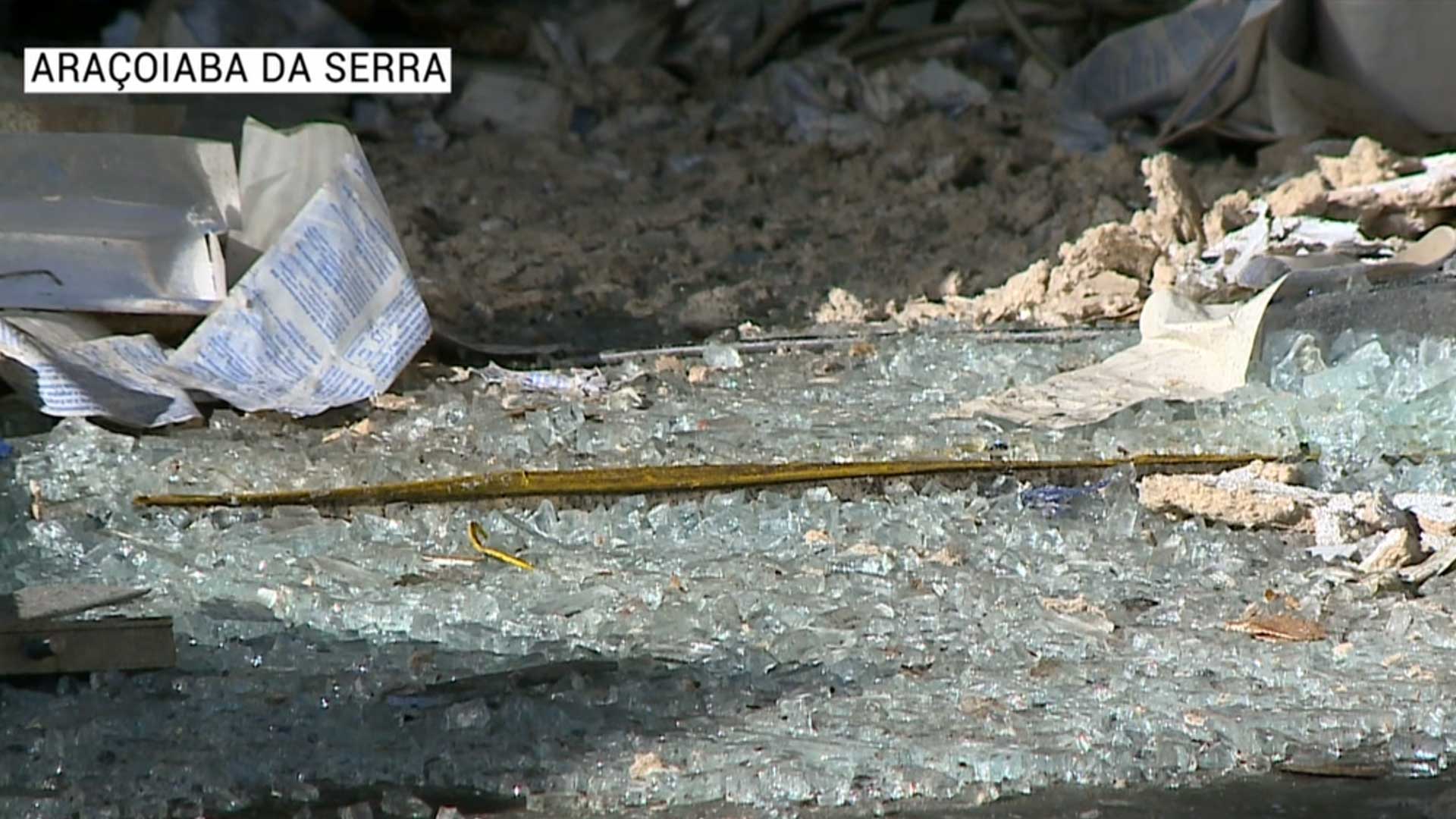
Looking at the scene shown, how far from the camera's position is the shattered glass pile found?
75.7 inches

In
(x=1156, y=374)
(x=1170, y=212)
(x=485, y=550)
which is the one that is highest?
(x=1170, y=212)

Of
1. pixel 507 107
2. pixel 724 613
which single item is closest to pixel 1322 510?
pixel 724 613

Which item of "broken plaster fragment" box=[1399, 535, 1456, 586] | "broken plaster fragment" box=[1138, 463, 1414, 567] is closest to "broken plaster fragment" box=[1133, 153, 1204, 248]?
"broken plaster fragment" box=[1138, 463, 1414, 567]

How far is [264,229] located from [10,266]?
506mm

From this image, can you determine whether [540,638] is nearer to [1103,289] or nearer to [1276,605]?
[1276,605]

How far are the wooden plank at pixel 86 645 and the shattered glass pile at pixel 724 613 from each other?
3 cm

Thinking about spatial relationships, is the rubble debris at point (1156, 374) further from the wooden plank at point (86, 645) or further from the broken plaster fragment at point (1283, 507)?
the wooden plank at point (86, 645)

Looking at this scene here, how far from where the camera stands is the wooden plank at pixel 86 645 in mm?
2111

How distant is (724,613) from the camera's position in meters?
2.35

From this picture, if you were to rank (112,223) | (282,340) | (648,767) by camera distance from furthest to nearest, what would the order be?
(112,223) < (282,340) < (648,767)

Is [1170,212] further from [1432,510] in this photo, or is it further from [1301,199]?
[1432,510]

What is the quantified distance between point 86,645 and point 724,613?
0.79 meters

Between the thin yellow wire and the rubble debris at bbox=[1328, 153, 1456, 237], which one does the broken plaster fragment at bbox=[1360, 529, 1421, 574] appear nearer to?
the thin yellow wire

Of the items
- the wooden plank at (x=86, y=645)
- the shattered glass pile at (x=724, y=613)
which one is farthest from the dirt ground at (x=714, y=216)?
the wooden plank at (x=86, y=645)
